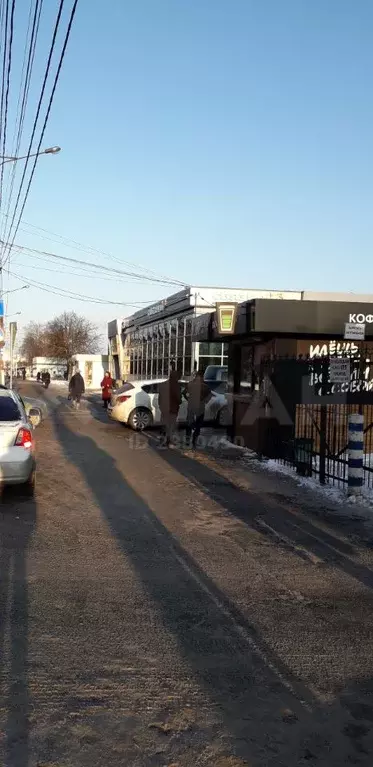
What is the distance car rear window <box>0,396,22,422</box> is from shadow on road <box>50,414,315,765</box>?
224 cm

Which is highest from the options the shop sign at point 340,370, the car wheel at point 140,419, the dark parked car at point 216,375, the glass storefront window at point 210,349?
the glass storefront window at point 210,349

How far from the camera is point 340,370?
10.8 meters

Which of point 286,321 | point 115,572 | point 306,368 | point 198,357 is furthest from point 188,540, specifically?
point 198,357

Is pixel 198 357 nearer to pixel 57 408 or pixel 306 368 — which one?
pixel 57 408

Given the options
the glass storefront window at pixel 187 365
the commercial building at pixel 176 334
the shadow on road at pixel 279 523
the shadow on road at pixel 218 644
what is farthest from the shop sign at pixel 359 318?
the glass storefront window at pixel 187 365

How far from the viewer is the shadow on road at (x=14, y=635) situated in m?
3.47

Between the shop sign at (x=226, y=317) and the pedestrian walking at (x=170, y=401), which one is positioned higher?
the shop sign at (x=226, y=317)

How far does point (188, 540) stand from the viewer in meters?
7.72

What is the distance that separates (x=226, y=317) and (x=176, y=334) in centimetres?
2377

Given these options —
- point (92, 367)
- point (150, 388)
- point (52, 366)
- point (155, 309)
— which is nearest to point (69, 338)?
point (52, 366)

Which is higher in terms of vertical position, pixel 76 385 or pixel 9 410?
pixel 9 410

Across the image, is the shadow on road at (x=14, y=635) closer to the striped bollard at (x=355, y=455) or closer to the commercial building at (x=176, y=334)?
the striped bollard at (x=355, y=455)

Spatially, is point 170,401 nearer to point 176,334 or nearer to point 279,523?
point 279,523

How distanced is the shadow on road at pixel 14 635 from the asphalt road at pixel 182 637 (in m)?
0.01
